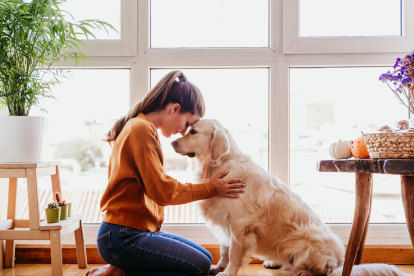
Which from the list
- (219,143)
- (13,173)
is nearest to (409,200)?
(219,143)

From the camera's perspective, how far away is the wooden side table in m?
1.31

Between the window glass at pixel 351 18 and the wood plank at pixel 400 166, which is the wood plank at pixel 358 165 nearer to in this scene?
the wood plank at pixel 400 166

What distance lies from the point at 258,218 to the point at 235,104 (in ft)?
3.38

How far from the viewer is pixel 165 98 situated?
70.1 inches

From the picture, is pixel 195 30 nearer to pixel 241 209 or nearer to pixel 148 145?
pixel 148 145

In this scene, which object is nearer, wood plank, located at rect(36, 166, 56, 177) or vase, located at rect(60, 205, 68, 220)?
wood plank, located at rect(36, 166, 56, 177)

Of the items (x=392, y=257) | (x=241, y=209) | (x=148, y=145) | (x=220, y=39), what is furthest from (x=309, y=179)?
(x=148, y=145)

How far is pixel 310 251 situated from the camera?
173cm

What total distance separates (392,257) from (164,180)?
1.87 m

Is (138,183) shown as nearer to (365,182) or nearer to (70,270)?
(70,270)

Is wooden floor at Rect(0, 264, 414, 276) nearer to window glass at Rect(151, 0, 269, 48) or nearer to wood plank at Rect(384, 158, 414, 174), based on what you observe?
wood plank at Rect(384, 158, 414, 174)

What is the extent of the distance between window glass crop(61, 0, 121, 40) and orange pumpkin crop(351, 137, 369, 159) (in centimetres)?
189

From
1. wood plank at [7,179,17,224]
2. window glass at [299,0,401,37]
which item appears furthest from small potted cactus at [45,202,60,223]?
window glass at [299,0,401,37]

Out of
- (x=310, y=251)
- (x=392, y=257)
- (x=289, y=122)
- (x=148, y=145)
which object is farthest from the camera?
(x=289, y=122)
